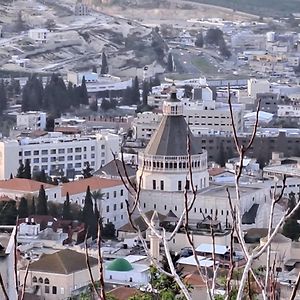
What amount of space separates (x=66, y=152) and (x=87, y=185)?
4.66 metres

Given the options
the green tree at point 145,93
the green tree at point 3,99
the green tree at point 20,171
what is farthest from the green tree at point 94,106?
the green tree at point 20,171

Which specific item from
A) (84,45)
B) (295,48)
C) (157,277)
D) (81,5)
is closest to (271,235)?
(157,277)

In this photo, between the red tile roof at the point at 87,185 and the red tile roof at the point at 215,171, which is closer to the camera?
the red tile roof at the point at 87,185

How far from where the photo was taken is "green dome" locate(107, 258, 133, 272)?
1320cm

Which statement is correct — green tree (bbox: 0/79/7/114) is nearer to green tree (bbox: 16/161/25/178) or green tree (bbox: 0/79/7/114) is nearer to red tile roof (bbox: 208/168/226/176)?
green tree (bbox: 16/161/25/178)

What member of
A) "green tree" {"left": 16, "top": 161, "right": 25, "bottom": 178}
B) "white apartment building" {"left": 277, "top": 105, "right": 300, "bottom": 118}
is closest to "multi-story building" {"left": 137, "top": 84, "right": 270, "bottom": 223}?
"green tree" {"left": 16, "top": 161, "right": 25, "bottom": 178}

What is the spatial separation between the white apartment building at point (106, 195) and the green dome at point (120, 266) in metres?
4.44

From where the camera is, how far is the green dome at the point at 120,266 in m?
13.2

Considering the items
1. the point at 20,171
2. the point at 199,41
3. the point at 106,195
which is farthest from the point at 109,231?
the point at 199,41

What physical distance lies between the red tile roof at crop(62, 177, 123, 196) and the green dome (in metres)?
4.74

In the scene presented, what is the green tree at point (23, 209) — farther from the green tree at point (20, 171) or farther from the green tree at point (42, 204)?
the green tree at point (20, 171)

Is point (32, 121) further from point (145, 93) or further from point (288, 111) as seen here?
point (288, 111)

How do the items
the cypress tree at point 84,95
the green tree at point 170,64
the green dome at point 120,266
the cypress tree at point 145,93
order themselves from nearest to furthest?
1. the green dome at point 120,266
2. the cypress tree at point 145,93
3. the cypress tree at point 84,95
4. the green tree at point 170,64

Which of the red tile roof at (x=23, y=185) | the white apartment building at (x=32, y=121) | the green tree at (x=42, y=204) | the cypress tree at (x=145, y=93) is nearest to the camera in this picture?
the green tree at (x=42, y=204)
